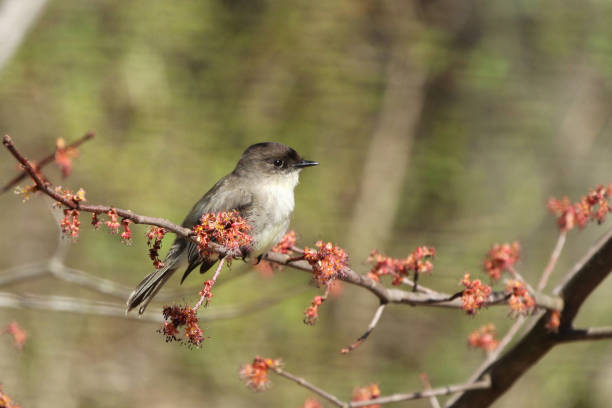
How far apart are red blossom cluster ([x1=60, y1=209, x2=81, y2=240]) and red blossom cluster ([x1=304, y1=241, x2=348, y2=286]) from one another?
721 mm

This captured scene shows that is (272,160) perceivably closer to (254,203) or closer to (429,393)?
(254,203)

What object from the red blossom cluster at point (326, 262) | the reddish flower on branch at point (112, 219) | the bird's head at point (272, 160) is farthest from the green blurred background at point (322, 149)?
the reddish flower on branch at point (112, 219)

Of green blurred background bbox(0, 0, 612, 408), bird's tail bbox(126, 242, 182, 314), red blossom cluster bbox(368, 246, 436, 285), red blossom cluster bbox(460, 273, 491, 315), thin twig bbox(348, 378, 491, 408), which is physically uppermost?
green blurred background bbox(0, 0, 612, 408)

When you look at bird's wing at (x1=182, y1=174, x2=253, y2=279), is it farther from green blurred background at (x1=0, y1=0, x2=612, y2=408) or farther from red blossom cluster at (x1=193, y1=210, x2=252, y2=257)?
green blurred background at (x1=0, y1=0, x2=612, y2=408)

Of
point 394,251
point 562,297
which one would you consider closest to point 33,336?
point 394,251

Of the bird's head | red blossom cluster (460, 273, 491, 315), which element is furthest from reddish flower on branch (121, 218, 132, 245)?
the bird's head

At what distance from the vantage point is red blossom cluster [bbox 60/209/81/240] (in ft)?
5.69

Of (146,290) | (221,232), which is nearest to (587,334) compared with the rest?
(221,232)

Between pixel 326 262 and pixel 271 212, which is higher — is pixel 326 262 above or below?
below

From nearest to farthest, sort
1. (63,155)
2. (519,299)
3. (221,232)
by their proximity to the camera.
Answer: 1. (63,155)
2. (221,232)
3. (519,299)

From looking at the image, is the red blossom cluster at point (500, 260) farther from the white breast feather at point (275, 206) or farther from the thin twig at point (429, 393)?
the white breast feather at point (275, 206)

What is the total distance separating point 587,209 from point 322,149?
15.7 ft

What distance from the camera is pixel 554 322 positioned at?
2465 millimetres

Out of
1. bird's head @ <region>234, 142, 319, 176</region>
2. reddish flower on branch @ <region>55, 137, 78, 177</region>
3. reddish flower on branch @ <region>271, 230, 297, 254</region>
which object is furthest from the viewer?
bird's head @ <region>234, 142, 319, 176</region>
